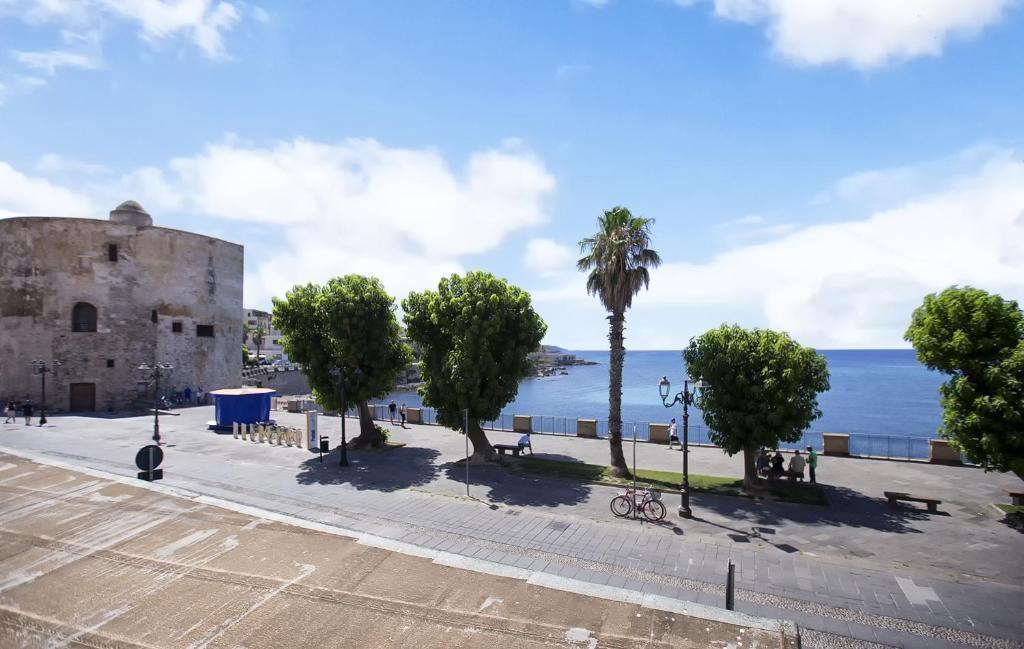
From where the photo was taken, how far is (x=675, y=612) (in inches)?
285

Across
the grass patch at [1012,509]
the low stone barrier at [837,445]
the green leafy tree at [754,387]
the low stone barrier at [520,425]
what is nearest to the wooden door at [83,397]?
the low stone barrier at [520,425]

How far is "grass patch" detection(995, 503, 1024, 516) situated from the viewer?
15.5 m

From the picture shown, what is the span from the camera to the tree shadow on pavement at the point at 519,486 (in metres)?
17.3

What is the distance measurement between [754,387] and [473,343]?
1042 cm

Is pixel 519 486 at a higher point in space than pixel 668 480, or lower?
Answer: lower

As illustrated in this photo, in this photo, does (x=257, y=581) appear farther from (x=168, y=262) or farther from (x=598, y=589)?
(x=168, y=262)

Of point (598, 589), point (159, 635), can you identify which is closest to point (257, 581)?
point (159, 635)

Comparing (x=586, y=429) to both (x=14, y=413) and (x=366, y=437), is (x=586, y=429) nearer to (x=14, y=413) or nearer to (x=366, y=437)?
(x=366, y=437)

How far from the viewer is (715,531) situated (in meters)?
14.4

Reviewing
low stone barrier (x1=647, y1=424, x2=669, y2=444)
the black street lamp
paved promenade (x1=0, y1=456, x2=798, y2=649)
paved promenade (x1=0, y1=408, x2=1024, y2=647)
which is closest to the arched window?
paved promenade (x1=0, y1=408, x2=1024, y2=647)

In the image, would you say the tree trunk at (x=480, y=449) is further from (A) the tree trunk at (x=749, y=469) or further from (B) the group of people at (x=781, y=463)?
(B) the group of people at (x=781, y=463)

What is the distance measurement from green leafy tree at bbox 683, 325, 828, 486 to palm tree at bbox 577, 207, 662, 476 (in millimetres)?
3553

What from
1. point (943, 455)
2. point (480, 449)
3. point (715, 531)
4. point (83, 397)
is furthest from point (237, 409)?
point (943, 455)

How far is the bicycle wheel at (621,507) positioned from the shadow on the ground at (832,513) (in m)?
2.76
